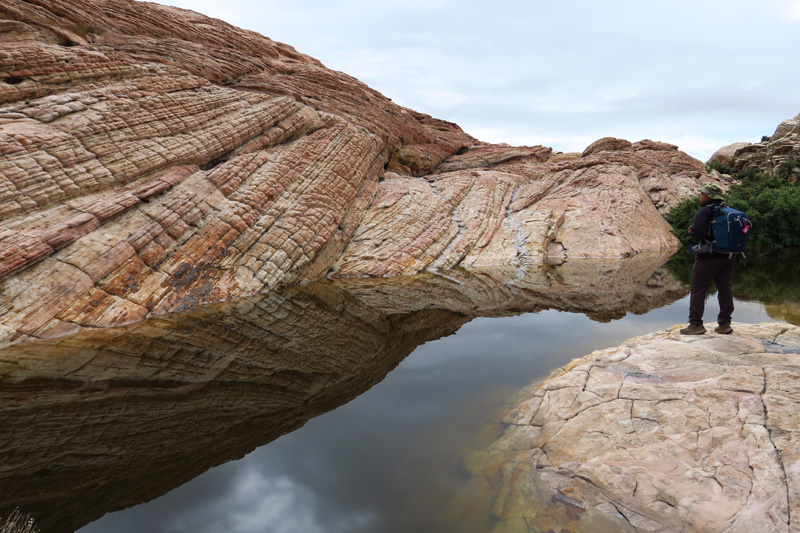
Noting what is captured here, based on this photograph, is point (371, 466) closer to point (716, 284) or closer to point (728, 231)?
point (716, 284)

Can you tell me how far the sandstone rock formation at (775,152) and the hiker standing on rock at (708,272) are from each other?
4320 centimetres

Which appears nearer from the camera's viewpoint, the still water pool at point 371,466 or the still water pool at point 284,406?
the still water pool at point 371,466

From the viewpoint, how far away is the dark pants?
7309 mm

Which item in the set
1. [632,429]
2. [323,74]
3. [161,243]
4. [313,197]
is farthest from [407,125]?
[632,429]

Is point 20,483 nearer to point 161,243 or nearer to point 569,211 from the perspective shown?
point 161,243

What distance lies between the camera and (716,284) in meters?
7.29

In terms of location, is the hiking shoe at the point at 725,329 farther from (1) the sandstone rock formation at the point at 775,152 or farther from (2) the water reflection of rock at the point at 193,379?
(1) the sandstone rock formation at the point at 775,152

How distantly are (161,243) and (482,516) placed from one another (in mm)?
14851

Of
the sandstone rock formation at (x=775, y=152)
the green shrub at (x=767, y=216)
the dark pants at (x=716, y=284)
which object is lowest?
the dark pants at (x=716, y=284)

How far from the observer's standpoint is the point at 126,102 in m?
17.0

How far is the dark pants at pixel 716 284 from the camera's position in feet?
24.0

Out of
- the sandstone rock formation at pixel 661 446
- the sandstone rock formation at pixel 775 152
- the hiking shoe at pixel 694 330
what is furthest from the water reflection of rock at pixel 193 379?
the sandstone rock formation at pixel 775 152

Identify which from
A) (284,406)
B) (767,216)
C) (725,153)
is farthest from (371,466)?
(725,153)

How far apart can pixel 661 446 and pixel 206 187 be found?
703 inches
